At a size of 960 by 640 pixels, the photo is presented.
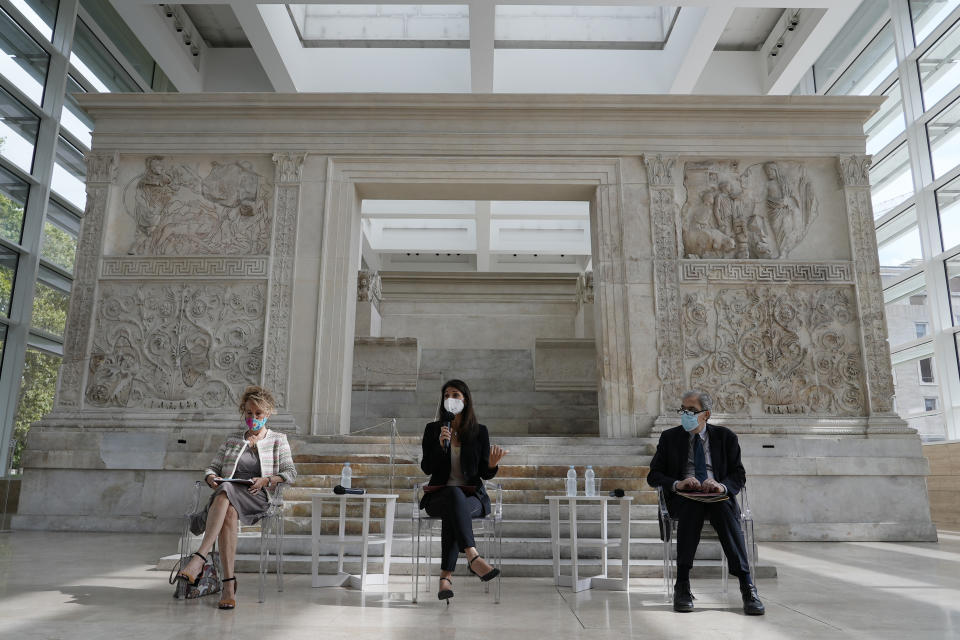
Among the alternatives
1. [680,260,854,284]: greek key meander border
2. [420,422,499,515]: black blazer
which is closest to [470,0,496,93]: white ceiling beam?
[680,260,854,284]: greek key meander border

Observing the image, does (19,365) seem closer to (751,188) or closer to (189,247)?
(189,247)

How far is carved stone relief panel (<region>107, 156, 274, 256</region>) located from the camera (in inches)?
360

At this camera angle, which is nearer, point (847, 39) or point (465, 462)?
point (465, 462)

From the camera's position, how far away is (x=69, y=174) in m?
10.9

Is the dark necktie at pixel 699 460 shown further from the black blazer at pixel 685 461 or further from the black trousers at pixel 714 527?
the black trousers at pixel 714 527

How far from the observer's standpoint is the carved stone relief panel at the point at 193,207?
914 centimetres

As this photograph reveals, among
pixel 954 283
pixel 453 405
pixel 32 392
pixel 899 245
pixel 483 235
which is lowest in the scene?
pixel 453 405

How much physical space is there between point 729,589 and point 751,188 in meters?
6.23

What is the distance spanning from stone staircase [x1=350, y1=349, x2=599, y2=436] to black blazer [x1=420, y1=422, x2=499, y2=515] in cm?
620

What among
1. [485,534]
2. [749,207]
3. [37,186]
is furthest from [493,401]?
[37,186]

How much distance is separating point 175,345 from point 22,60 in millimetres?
4811

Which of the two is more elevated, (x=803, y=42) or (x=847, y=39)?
(x=847, y=39)

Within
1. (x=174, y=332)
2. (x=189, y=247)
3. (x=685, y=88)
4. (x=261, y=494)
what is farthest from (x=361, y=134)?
(x=261, y=494)

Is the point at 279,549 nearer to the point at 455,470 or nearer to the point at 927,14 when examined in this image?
the point at 455,470
